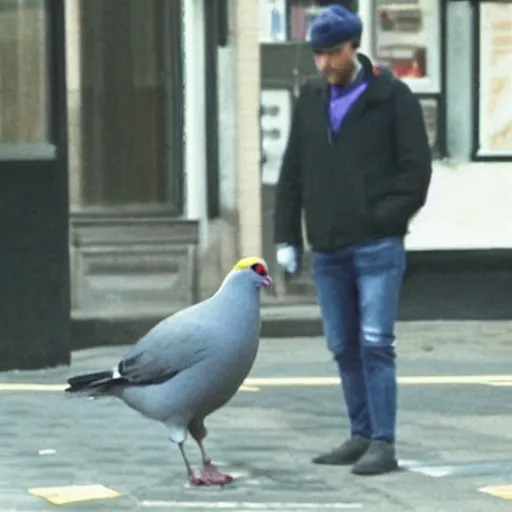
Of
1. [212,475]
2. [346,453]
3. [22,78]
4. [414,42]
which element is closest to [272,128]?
[414,42]

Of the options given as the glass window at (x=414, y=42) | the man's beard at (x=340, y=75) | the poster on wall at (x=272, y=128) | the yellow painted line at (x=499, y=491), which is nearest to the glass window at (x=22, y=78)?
the poster on wall at (x=272, y=128)

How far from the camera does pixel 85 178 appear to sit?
1379 cm

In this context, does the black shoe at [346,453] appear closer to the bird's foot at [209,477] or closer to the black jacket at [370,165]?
the bird's foot at [209,477]

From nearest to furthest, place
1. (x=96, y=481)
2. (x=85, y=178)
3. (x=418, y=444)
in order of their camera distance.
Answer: (x=96, y=481) < (x=418, y=444) < (x=85, y=178)

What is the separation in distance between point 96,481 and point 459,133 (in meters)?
7.24

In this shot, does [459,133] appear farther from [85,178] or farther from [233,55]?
[85,178]

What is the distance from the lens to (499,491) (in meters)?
7.18

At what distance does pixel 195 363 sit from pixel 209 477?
0.50 metres

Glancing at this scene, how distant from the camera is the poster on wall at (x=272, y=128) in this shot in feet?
45.7

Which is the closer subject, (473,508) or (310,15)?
(473,508)

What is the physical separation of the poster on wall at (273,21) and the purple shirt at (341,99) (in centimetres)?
623

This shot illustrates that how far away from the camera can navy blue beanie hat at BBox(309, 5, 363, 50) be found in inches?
296

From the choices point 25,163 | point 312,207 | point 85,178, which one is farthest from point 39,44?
point 312,207

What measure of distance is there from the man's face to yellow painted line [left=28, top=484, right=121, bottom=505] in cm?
194
